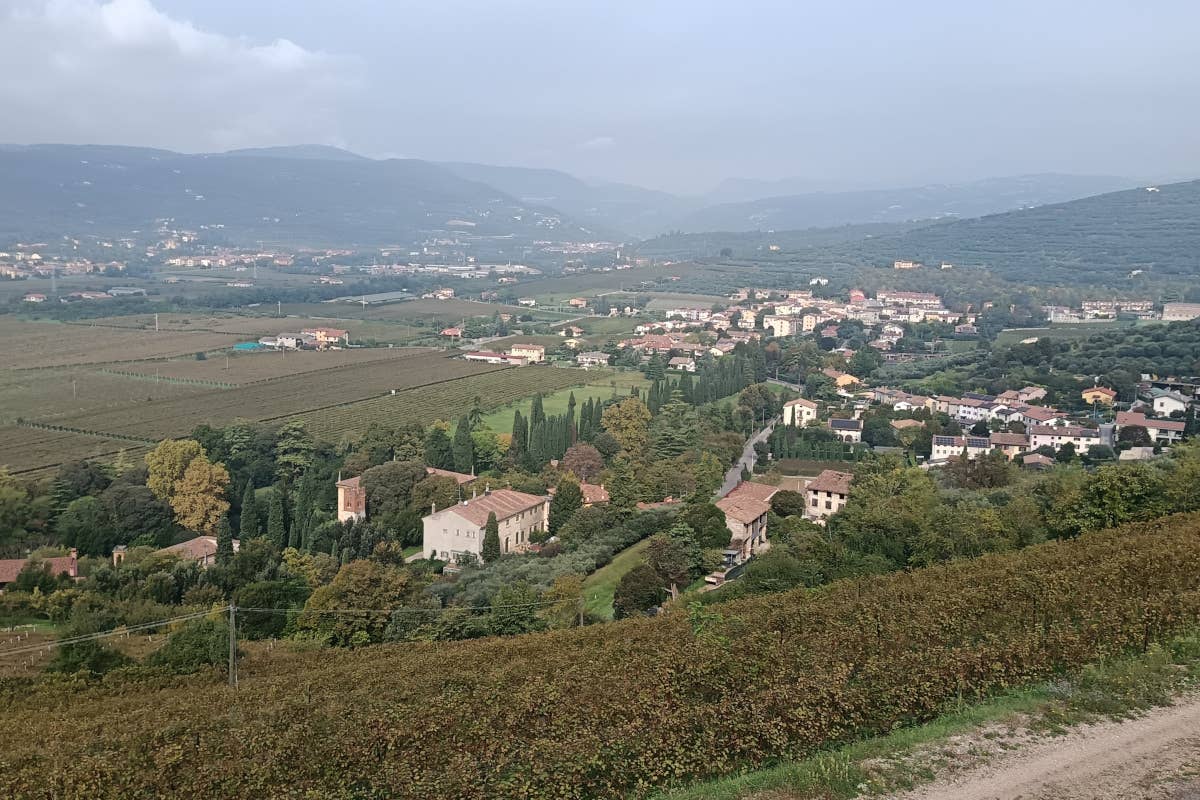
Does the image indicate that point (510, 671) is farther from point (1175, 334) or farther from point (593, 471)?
point (1175, 334)

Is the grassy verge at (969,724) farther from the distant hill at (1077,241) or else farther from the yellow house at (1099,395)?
the distant hill at (1077,241)

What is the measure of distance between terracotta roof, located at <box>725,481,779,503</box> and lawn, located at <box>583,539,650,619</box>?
404cm

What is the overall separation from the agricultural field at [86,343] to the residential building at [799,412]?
1605 inches

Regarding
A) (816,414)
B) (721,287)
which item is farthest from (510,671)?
(721,287)

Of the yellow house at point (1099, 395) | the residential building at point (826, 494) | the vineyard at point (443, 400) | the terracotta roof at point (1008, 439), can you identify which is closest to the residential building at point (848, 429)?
the terracotta roof at point (1008, 439)

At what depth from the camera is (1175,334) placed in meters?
53.5

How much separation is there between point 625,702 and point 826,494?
2056cm

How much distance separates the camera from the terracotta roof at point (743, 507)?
978 inches

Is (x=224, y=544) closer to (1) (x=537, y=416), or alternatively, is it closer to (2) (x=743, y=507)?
(2) (x=743, y=507)

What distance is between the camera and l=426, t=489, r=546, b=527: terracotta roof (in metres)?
Answer: 26.2

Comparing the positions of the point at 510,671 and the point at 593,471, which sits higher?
the point at 510,671

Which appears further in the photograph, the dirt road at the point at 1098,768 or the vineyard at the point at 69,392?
the vineyard at the point at 69,392

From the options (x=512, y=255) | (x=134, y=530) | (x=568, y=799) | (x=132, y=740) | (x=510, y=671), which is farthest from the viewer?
(x=512, y=255)

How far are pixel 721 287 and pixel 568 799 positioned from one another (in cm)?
10845
